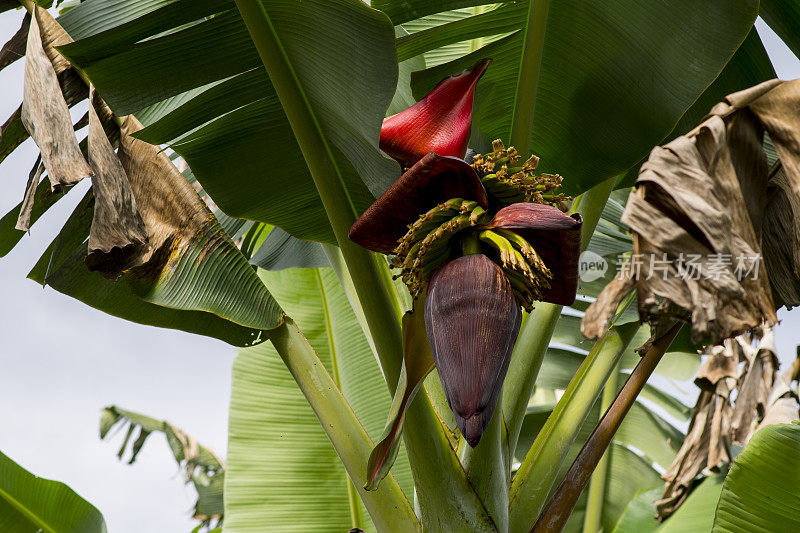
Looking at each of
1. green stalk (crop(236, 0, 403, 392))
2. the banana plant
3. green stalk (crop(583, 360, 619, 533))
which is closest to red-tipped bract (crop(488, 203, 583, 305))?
the banana plant

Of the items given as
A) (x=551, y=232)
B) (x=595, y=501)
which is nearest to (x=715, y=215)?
(x=551, y=232)

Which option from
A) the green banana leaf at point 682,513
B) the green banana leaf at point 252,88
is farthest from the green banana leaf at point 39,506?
the green banana leaf at point 682,513

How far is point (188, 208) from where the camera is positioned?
1.06 m

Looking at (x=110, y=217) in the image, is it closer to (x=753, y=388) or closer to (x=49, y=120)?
(x=49, y=120)

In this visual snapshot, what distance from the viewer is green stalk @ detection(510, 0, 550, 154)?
1011 millimetres

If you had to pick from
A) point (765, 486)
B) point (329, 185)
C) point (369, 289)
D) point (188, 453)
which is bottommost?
point (188, 453)

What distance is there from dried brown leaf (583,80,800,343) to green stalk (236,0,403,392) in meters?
0.35

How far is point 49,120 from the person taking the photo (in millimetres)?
938

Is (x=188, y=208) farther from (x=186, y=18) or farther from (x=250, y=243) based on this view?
(x=250, y=243)

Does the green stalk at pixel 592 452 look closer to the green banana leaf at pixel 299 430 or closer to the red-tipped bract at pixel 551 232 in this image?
the red-tipped bract at pixel 551 232

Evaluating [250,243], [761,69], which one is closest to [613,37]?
[761,69]

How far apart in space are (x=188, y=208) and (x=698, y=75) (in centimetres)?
75

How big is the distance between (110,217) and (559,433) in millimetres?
702

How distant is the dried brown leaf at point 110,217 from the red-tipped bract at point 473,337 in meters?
0.46
